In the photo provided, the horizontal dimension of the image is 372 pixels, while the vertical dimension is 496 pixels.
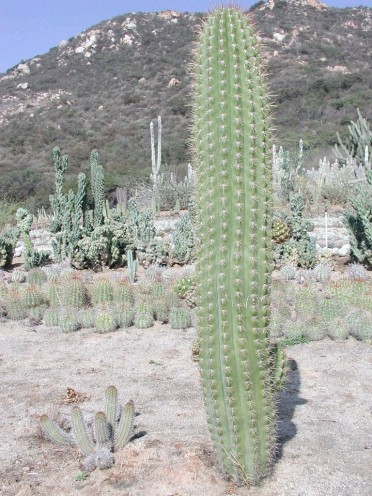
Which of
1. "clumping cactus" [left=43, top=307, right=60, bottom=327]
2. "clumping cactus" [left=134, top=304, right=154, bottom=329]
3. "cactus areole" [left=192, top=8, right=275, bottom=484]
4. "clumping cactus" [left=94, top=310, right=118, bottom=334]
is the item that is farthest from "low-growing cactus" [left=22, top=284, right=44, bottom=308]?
"cactus areole" [left=192, top=8, right=275, bottom=484]

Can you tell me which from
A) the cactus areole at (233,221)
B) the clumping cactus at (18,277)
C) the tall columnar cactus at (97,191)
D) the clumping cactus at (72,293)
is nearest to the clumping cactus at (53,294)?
the clumping cactus at (72,293)

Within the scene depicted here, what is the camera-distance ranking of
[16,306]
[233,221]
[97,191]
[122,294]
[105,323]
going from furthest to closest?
[97,191]
[122,294]
[16,306]
[105,323]
[233,221]

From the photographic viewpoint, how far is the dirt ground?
3404 millimetres

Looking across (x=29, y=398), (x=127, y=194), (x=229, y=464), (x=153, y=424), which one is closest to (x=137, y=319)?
(x=29, y=398)

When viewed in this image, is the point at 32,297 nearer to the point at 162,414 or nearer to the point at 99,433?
the point at 162,414

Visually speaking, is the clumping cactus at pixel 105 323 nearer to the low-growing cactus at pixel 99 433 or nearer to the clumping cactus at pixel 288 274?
the low-growing cactus at pixel 99 433

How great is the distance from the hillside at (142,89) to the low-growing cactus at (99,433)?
18.4 meters

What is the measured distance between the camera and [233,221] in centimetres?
305

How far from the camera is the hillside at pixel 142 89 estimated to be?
3038cm

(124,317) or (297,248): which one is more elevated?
(297,248)

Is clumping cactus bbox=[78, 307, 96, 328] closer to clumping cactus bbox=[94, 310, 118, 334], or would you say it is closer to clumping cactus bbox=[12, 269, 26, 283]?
clumping cactus bbox=[94, 310, 118, 334]

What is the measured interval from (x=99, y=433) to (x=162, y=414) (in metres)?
0.81

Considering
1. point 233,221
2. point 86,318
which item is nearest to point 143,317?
point 86,318

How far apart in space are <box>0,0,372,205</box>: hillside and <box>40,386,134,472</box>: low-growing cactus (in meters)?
18.4
